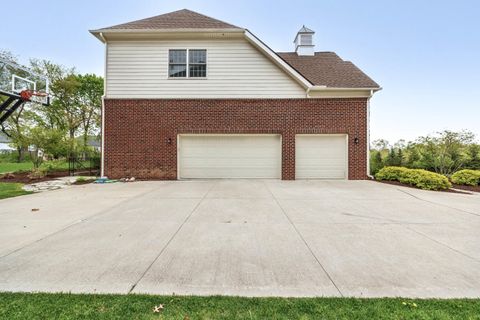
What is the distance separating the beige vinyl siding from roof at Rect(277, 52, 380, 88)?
148 centimetres

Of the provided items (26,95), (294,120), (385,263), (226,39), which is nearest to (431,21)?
(294,120)

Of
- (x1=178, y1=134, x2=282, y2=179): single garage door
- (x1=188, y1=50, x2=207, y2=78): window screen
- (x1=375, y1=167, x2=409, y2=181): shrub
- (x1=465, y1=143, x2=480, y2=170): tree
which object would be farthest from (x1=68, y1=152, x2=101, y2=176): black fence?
(x1=465, y1=143, x2=480, y2=170): tree

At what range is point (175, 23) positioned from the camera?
10.1 meters

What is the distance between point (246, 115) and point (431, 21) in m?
12.2

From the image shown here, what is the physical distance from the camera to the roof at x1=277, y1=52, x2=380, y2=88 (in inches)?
403

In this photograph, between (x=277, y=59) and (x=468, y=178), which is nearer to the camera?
(x=468, y=178)

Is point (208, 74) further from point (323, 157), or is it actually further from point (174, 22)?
point (323, 157)

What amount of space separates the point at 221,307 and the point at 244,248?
1.24m

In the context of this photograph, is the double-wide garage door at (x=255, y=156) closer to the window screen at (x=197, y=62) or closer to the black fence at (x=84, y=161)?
the window screen at (x=197, y=62)

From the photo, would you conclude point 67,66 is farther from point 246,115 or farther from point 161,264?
point 161,264

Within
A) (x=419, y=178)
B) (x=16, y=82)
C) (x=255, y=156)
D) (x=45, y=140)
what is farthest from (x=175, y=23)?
(x=419, y=178)

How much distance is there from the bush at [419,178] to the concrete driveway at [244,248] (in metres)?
2.18

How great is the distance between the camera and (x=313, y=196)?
671 centimetres

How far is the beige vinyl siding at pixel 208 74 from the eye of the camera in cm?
1013
